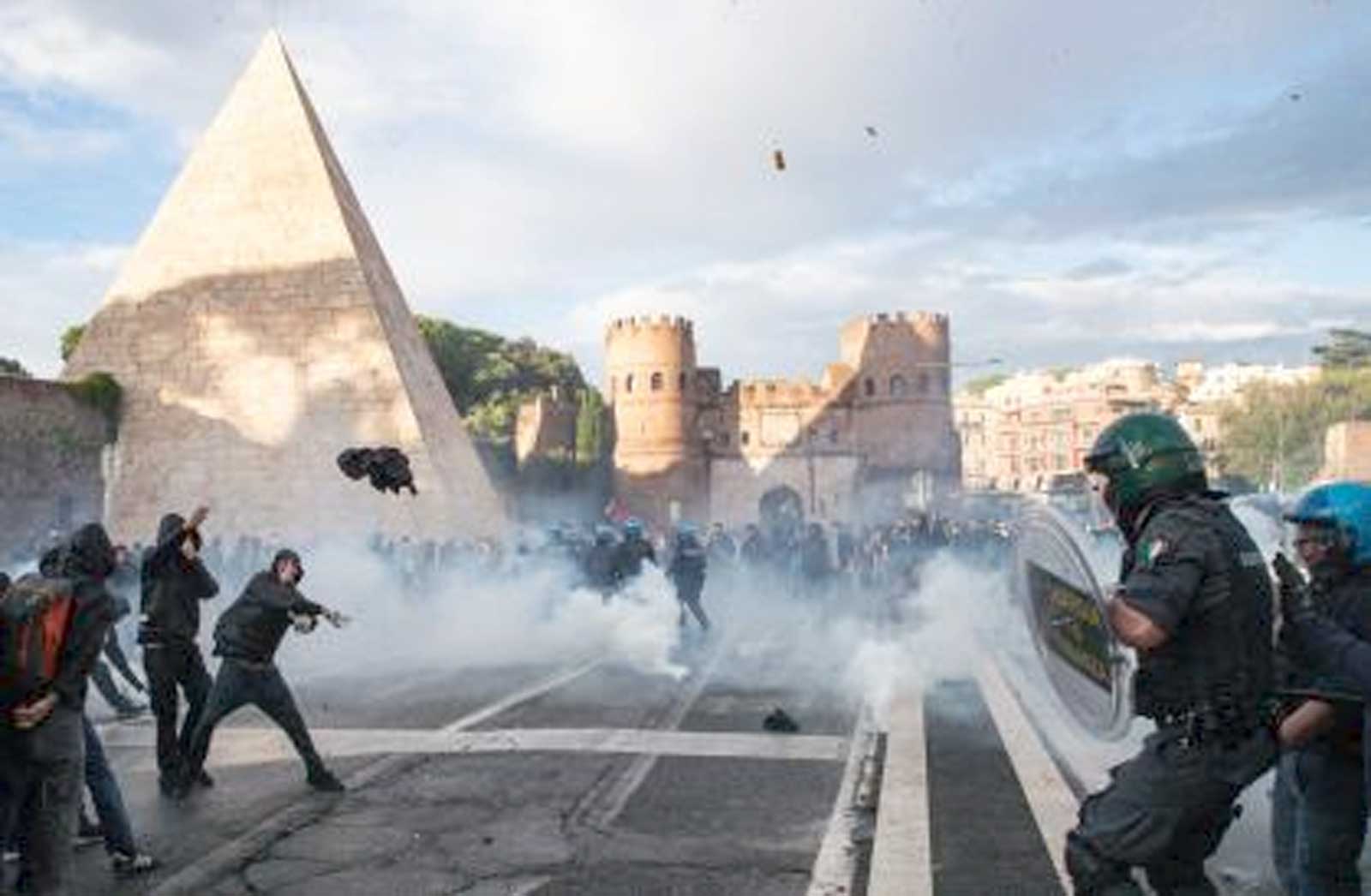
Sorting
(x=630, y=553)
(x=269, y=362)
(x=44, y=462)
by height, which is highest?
(x=269, y=362)

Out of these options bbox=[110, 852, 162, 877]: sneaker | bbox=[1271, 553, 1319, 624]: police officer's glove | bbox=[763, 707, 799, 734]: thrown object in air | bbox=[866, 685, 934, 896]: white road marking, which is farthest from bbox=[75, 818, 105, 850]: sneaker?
bbox=[1271, 553, 1319, 624]: police officer's glove

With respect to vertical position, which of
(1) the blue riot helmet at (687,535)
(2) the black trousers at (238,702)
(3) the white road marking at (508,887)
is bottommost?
(3) the white road marking at (508,887)

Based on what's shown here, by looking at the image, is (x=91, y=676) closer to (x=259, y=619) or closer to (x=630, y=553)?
(x=259, y=619)

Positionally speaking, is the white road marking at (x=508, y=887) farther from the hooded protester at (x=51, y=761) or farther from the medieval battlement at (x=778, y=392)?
the medieval battlement at (x=778, y=392)

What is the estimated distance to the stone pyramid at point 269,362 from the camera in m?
34.0

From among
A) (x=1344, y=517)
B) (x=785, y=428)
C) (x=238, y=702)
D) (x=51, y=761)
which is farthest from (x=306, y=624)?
(x=785, y=428)

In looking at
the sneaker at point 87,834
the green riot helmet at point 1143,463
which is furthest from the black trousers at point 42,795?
the green riot helmet at point 1143,463

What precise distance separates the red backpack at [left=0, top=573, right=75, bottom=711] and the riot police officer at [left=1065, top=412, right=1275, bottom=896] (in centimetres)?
390

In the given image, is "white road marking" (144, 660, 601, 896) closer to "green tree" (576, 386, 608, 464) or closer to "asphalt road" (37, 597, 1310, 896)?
"asphalt road" (37, 597, 1310, 896)

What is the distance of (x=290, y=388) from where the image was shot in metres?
35.0

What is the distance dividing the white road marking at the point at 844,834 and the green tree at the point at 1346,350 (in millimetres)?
115058

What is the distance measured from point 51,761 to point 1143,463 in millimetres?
4232

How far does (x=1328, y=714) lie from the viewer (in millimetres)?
4473

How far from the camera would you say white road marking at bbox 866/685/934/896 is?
5887 mm
